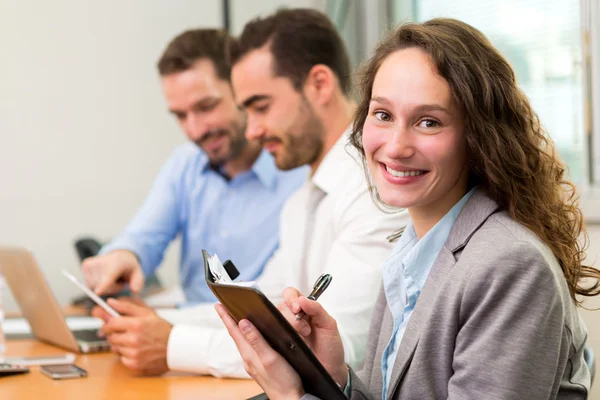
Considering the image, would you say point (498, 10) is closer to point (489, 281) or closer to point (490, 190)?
point (490, 190)

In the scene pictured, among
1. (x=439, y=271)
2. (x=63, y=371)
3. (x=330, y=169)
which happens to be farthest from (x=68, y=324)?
(x=439, y=271)

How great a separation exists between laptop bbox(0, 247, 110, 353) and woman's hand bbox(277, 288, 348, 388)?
0.81m

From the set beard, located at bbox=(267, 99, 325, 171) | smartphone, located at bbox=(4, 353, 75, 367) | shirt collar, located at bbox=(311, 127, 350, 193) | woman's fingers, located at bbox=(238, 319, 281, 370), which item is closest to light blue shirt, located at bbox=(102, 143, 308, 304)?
beard, located at bbox=(267, 99, 325, 171)

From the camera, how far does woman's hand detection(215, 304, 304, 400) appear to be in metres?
1.26

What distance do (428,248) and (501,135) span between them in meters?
0.23

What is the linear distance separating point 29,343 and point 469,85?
58.4 inches

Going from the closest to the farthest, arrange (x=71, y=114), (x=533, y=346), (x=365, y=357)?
(x=533, y=346)
(x=365, y=357)
(x=71, y=114)

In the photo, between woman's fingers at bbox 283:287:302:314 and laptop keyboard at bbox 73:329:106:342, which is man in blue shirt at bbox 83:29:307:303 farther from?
woman's fingers at bbox 283:287:302:314

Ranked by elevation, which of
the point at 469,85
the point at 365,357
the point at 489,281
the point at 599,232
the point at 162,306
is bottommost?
the point at 162,306

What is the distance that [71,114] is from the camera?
139 inches

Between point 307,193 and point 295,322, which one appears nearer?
point 295,322

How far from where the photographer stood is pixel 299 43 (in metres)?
2.27

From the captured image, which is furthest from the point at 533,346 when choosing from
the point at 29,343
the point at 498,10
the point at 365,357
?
the point at 498,10

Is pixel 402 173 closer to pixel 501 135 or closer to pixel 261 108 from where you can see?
pixel 501 135
